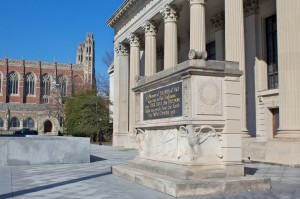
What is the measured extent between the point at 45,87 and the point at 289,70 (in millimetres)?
93188

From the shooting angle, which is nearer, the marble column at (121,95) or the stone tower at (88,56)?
the marble column at (121,95)

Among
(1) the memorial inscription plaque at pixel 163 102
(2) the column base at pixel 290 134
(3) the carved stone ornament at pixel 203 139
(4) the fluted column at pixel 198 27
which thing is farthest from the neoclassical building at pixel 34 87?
(3) the carved stone ornament at pixel 203 139

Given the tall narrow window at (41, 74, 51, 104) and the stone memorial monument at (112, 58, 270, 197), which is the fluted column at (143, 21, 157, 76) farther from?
the tall narrow window at (41, 74, 51, 104)

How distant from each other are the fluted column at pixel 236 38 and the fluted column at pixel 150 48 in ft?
34.9

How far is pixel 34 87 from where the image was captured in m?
99.5

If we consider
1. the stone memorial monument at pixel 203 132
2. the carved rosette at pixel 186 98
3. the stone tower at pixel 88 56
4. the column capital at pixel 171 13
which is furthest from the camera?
the stone tower at pixel 88 56

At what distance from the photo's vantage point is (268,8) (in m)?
20.8

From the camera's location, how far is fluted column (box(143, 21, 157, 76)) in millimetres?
27723

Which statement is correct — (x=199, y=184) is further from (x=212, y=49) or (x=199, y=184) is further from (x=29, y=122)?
(x=29, y=122)

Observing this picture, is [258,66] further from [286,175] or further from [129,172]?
[129,172]

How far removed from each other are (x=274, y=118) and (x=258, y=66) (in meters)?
3.20

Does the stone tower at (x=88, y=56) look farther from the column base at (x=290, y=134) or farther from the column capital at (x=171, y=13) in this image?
the column base at (x=290, y=134)

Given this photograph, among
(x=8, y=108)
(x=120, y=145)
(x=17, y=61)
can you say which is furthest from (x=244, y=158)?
(x=17, y=61)

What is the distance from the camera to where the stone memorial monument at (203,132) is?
8180mm
